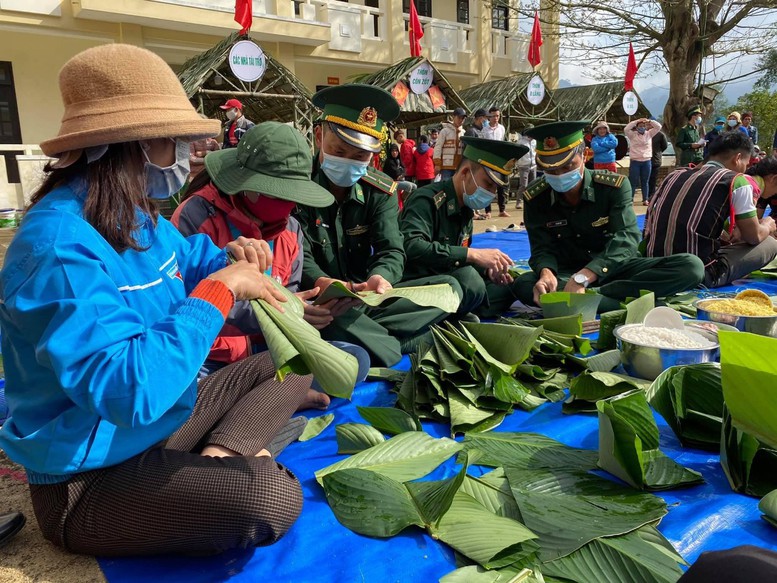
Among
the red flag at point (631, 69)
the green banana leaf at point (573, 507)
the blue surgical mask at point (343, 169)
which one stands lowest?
the green banana leaf at point (573, 507)

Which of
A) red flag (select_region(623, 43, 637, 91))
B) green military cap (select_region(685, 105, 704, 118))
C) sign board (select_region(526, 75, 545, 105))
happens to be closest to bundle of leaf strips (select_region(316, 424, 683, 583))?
green military cap (select_region(685, 105, 704, 118))

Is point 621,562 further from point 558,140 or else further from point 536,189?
point 536,189

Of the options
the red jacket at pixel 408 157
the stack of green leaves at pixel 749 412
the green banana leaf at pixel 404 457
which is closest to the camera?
the stack of green leaves at pixel 749 412

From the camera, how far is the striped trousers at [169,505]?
1350mm

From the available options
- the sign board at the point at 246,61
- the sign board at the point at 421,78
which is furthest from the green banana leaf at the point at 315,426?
the sign board at the point at 421,78

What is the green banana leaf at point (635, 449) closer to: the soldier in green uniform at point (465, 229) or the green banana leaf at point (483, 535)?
the green banana leaf at point (483, 535)

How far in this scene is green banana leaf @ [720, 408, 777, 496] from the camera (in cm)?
154

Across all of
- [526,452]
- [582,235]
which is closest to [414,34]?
[582,235]

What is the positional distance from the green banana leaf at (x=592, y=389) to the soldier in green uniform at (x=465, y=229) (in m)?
1.13

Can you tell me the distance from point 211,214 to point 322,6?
44.2ft

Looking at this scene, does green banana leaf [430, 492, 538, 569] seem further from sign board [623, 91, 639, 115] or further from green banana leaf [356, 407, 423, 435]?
sign board [623, 91, 639, 115]

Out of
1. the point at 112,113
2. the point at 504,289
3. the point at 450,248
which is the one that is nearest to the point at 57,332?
the point at 112,113

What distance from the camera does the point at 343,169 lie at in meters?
2.88

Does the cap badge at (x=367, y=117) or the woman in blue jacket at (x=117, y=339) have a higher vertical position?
the cap badge at (x=367, y=117)
